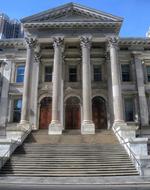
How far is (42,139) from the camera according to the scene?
62.8 feet

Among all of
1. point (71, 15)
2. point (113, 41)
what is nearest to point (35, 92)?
point (71, 15)

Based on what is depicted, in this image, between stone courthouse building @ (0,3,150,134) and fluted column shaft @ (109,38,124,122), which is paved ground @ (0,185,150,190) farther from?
fluted column shaft @ (109,38,124,122)

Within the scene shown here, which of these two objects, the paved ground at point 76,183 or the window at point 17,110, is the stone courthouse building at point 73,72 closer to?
the window at point 17,110

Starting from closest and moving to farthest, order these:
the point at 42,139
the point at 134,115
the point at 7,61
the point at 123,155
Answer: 1. the point at 123,155
2. the point at 42,139
3. the point at 134,115
4. the point at 7,61

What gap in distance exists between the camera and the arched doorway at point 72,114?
85.3 feet

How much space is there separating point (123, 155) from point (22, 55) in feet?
58.0

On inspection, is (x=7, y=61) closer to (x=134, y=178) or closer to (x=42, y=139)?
(x=42, y=139)

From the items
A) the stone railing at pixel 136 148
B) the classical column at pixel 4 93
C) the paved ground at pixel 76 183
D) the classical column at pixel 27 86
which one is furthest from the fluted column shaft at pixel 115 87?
the classical column at pixel 4 93

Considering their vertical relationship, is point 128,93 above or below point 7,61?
below

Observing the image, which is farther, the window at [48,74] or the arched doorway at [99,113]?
the window at [48,74]

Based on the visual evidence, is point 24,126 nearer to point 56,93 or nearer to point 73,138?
point 56,93

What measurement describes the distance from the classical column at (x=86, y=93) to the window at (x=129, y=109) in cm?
644

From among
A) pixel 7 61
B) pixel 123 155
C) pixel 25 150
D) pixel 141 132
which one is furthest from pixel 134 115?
pixel 7 61

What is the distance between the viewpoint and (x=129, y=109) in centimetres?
2673
